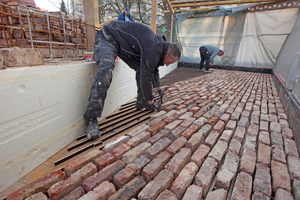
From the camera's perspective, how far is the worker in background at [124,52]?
1836mm

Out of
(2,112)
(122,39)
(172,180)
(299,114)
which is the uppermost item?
(122,39)

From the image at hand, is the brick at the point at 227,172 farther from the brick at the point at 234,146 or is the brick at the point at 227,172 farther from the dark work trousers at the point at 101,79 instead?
the dark work trousers at the point at 101,79

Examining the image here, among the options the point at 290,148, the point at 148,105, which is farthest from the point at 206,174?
the point at 148,105

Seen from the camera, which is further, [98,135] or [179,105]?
[179,105]

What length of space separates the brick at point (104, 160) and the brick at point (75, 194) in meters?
0.24

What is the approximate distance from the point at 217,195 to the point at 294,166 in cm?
89

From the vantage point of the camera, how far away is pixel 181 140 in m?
1.68

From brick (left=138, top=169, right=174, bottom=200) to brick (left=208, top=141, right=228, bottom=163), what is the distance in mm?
491

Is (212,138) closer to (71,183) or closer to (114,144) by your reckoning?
(114,144)

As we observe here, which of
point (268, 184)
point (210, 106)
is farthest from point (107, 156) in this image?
point (210, 106)

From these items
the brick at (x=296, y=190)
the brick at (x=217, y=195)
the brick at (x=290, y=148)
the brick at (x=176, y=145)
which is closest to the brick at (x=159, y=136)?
the brick at (x=176, y=145)

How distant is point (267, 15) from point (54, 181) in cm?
1053

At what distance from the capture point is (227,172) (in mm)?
1278

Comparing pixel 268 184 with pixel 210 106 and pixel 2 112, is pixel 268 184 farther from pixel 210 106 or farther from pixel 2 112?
pixel 2 112
